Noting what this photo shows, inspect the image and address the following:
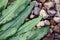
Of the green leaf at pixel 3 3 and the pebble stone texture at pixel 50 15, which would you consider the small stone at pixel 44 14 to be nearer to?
the pebble stone texture at pixel 50 15

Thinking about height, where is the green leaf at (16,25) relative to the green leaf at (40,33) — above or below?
above

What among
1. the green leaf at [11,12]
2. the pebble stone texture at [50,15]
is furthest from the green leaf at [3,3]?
the pebble stone texture at [50,15]

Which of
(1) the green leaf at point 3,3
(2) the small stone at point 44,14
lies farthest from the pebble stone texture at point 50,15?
(1) the green leaf at point 3,3

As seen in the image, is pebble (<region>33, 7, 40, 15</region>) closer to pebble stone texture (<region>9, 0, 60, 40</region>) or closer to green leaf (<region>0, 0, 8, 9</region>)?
pebble stone texture (<region>9, 0, 60, 40</region>)

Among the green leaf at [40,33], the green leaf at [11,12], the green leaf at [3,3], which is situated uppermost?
the green leaf at [3,3]

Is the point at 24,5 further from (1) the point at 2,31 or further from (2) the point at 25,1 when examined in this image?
(1) the point at 2,31

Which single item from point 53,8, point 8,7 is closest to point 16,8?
point 8,7

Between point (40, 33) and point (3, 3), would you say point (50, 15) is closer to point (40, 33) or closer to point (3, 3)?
point (40, 33)

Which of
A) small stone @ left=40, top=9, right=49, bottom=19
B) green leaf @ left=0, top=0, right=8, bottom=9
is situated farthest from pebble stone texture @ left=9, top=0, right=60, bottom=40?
green leaf @ left=0, top=0, right=8, bottom=9
